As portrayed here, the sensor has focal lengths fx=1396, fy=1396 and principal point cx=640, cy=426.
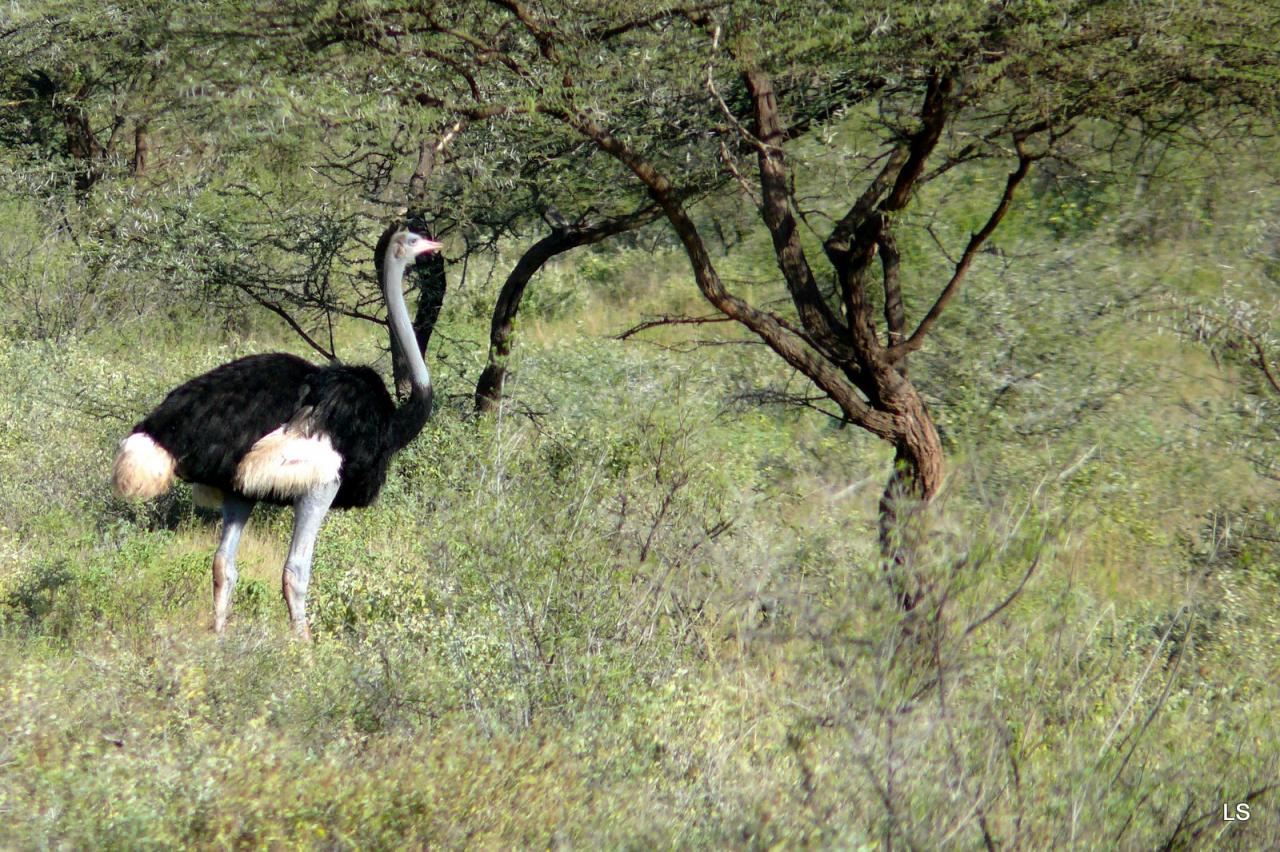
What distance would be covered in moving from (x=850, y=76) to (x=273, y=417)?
3.05 meters

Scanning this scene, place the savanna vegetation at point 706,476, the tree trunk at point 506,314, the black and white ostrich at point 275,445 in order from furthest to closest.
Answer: the tree trunk at point 506,314 < the black and white ostrich at point 275,445 < the savanna vegetation at point 706,476

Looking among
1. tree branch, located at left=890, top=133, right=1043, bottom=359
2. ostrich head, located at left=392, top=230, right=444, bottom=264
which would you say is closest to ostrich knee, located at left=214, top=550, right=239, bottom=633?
ostrich head, located at left=392, top=230, right=444, bottom=264

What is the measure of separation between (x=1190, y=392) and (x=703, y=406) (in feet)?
11.7

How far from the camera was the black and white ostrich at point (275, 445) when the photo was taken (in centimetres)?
559

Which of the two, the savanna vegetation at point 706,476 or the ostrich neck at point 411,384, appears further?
the ostrich neck at point 411,384

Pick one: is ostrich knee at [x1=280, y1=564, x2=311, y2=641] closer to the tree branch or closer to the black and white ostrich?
the black and white ostrich

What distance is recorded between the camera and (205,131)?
6.19m

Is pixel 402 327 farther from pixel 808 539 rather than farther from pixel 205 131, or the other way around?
pixel 808 539

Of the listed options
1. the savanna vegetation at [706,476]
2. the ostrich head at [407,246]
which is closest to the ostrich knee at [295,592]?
the savanna vegetation at [706,476]

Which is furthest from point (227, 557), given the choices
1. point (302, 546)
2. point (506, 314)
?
point (506, 314)

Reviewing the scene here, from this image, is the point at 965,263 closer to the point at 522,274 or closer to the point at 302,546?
the point at 522,274

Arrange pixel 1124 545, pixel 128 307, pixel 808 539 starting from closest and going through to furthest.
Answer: pixel 808 539 < pixel 1124 545 < pixel 128 307

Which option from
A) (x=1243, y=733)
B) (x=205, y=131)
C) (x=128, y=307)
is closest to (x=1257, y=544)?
(x=1243, y=733)

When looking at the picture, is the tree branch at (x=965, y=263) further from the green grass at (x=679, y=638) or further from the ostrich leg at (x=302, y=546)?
the ostrich leg at (x=302, y=546)
